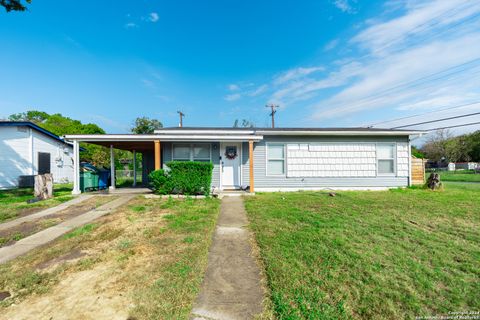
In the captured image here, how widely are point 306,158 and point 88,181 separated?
1051 centimetres

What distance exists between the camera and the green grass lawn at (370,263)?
1956mm

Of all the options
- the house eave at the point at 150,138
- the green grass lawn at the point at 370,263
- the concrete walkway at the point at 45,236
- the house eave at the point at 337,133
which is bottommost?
the concrete walkway at the point at 45,236

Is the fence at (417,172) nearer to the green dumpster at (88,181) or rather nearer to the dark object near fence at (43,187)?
the green dumpster at (88,181)

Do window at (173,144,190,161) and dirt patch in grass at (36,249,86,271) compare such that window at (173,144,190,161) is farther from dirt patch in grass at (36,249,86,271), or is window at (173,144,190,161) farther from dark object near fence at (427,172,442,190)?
dark object near fence at (427,172,442,190)

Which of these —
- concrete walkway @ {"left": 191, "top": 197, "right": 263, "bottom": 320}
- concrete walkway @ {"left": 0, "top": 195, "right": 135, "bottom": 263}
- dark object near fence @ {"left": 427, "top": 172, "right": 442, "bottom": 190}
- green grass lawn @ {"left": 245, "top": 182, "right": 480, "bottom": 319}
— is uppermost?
dark object near fence @ {"left": 427, "top": 172, "right": 442, "bottom": 190}

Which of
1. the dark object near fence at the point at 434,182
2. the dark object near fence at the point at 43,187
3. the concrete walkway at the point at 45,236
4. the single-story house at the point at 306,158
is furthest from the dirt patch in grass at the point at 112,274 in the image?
the dark object near fence at the point at 434,182

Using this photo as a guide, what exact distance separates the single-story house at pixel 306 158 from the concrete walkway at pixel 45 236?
14.4 ft

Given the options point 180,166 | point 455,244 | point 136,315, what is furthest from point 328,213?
point 180,166

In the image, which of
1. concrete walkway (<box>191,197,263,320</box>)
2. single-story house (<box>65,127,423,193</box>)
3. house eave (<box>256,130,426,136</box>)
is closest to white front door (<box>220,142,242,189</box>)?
single-story house (<box>65,127,423,193</box>)

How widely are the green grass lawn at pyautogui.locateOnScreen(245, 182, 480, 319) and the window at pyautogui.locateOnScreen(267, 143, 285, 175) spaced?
14.9 feet

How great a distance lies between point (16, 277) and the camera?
2555 millimetres

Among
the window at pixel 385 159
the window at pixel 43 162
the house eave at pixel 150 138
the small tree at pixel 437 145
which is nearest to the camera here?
the house eave at pixel 150 138

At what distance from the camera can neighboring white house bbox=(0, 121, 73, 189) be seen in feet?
37.6

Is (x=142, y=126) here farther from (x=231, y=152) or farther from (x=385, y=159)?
(x=385, y=159)
